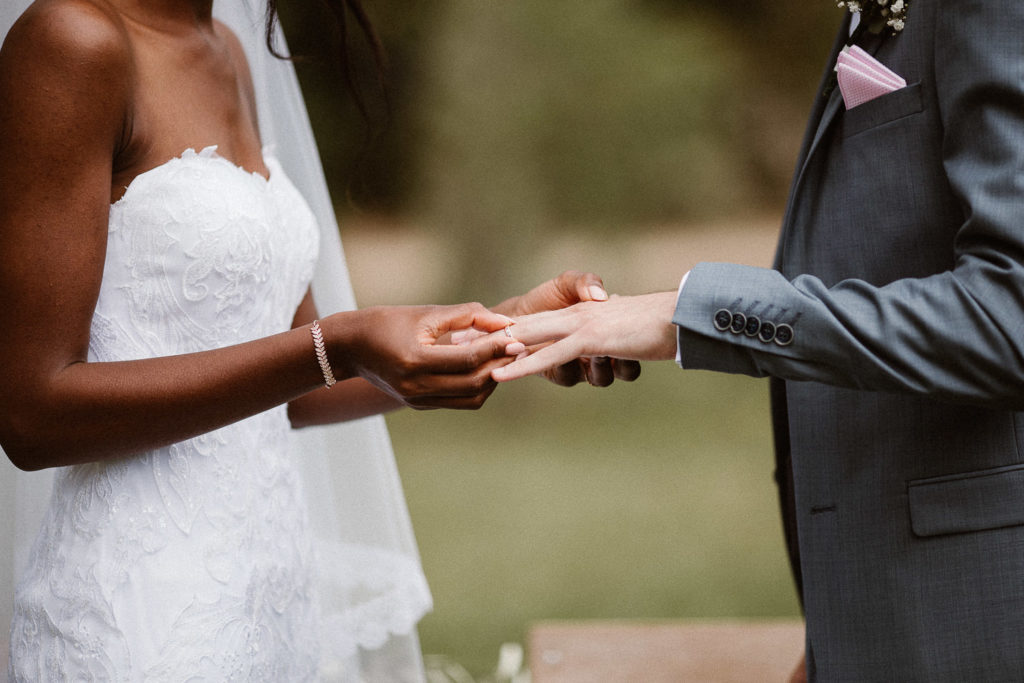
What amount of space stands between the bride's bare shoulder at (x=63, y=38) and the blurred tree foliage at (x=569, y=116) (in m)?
3.05

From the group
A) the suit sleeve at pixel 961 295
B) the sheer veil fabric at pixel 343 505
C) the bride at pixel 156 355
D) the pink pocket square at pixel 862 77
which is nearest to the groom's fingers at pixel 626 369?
the bride at pixel 156 355

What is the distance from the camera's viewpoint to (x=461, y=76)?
4387 mm

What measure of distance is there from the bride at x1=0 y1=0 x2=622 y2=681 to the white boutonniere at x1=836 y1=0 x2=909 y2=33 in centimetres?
53

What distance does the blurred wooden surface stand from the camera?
83.7 inches

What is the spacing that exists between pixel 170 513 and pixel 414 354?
1.32ft

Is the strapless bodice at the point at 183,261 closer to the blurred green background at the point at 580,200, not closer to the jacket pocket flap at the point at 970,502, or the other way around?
the jacket pocket flap at the point at 970,502

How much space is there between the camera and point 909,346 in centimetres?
99

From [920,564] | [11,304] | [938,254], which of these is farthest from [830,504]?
[11,304]

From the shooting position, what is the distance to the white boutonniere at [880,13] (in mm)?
1114

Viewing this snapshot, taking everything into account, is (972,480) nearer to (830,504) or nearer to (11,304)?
(830,504)

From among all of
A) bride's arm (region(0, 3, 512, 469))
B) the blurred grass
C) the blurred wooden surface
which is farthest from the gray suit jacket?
the blurred grass

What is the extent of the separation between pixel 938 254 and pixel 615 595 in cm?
317

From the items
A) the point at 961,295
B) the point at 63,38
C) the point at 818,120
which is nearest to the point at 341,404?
the point at 63,38

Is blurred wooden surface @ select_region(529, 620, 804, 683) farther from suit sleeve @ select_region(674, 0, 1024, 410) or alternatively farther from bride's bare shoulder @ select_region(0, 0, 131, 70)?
bride's bare shoulder @ select_region(0, 0, 131, 70)
